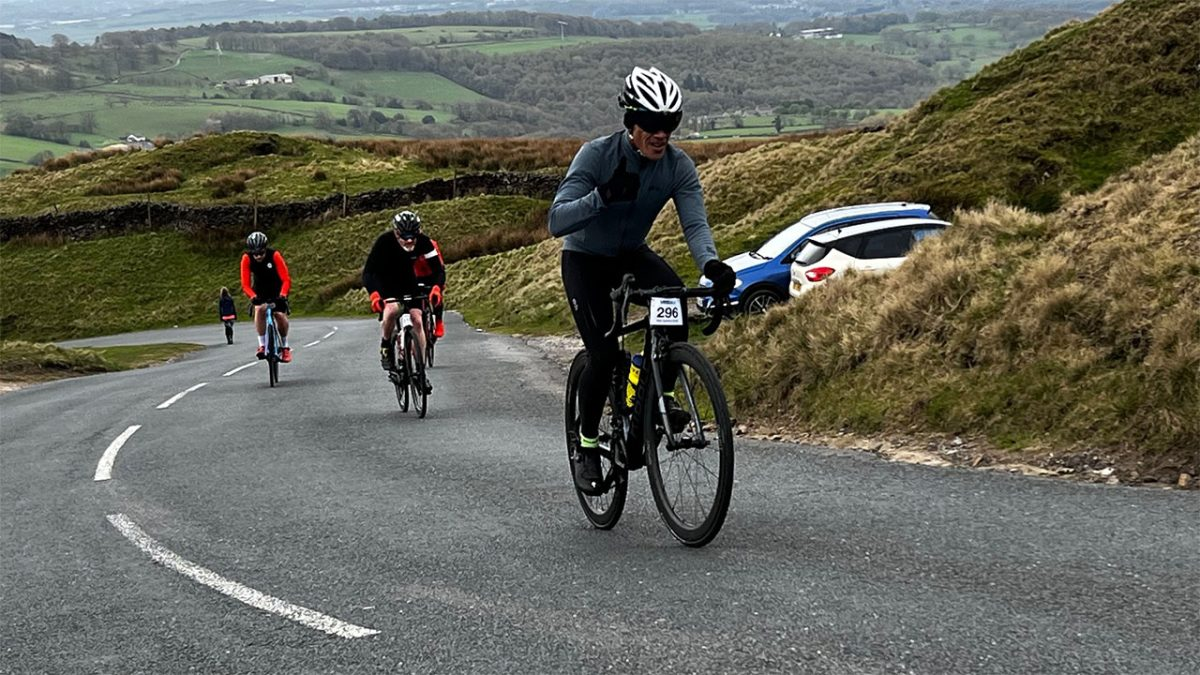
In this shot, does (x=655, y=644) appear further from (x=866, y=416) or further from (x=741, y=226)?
(x=741, y=226)

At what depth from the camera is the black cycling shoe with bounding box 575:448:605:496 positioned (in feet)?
22.4

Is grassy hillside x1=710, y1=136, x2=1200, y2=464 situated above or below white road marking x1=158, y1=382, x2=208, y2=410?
above

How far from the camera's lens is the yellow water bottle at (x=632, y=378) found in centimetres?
635

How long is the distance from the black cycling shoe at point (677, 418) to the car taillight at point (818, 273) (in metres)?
14.5

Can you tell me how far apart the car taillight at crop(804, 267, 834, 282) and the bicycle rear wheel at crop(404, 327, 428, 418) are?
851 centimetres

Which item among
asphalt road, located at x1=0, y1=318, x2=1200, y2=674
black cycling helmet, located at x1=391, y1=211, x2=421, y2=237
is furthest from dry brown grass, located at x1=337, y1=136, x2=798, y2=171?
asphalt road, located at x1=0, y1=318, x2=1200, y2=674

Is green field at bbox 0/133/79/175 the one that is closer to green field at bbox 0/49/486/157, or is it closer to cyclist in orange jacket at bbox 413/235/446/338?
green field at bbox 0/49/486/157

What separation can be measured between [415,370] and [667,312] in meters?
8.16

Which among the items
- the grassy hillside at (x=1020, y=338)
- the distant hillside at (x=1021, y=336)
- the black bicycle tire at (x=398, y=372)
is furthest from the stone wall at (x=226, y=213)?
the grassy hillside at (x=1020, y=338)

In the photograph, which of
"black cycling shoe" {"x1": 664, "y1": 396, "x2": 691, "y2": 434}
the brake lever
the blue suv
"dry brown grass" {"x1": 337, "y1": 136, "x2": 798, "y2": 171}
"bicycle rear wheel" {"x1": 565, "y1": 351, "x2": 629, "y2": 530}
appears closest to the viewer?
the brake lever

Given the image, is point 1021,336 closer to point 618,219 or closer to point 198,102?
point 618,219

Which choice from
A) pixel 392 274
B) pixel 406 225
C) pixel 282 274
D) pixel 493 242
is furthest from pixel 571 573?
pixel 493 242

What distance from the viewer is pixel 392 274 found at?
1391cm

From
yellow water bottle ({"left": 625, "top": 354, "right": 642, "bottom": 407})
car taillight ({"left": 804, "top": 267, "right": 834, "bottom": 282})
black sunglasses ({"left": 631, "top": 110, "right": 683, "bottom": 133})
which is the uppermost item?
black sunglasses ({"left": 631, "top": 110, "right": 683, "bottom": 133})
